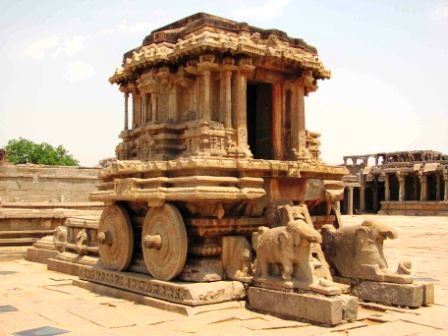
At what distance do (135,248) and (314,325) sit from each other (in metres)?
3.81

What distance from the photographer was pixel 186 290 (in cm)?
737

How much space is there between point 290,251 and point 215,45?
3495 millimetres

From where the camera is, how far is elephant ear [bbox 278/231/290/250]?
7.14 metres

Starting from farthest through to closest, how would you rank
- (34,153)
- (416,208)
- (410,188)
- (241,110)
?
(34,153), (410,188), (416,208), (241,110)

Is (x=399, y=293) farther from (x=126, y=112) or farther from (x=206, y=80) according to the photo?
(x=126, y=112)

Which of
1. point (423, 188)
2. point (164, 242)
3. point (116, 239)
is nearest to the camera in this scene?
point (164, 242)

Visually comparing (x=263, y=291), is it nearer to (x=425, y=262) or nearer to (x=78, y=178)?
(x=425, y=262)

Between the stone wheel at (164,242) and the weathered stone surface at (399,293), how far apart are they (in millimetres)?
2711

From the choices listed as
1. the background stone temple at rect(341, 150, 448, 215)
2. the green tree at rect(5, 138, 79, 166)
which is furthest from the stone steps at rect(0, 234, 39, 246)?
the green tree at rect(5, 138, 79, 166)

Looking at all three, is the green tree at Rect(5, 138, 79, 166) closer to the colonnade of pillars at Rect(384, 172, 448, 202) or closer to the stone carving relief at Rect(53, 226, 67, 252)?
the colonnade of pillars at Rect(384, 172, 448, 202)

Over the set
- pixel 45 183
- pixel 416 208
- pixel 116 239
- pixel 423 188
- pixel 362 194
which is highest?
pixel 45 183

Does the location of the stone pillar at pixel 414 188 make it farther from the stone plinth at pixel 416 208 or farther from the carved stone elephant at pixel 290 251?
the carved stone elephant at pixel 290 251

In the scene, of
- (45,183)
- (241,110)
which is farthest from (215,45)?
(45,183)

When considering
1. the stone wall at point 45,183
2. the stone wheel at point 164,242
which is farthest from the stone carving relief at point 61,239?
the stone wall at point 45,183
